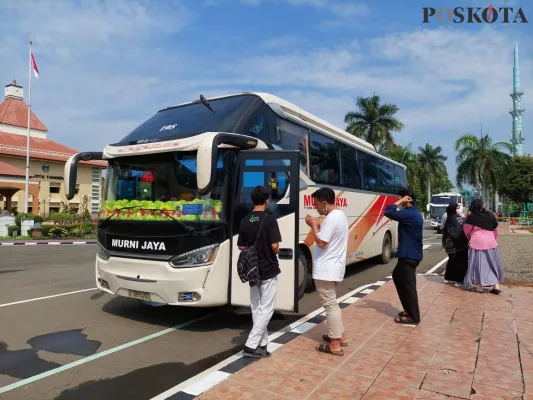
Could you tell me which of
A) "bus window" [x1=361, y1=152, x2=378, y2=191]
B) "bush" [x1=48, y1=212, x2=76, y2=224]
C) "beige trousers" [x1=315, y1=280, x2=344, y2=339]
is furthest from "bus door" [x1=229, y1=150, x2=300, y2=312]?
"bush" [x1=48, y1=212, x2=76, y2=224]

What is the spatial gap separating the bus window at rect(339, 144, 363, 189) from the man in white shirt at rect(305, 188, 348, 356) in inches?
183

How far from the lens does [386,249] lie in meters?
12.8

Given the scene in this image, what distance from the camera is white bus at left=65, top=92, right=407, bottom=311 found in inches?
210

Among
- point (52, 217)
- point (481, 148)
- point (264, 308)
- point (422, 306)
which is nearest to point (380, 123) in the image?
point (481, 148)

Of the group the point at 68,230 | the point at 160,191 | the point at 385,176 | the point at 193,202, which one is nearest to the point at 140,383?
the point at 193,202

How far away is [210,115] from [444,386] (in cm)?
469

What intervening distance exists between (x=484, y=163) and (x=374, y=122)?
11065 mm

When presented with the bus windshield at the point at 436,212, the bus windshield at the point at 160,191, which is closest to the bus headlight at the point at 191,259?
the bus windshield at the point at 160,191

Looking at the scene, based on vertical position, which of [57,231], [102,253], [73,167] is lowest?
[57,231]

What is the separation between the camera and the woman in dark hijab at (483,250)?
7.80 m

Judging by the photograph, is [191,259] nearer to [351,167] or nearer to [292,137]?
[292,137]

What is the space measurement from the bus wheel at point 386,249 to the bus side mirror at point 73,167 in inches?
342

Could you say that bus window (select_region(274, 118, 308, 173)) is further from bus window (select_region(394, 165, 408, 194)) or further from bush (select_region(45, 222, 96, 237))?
bush (select_region(45, 222, 96, 237))

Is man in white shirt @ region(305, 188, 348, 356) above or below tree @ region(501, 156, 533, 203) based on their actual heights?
below
